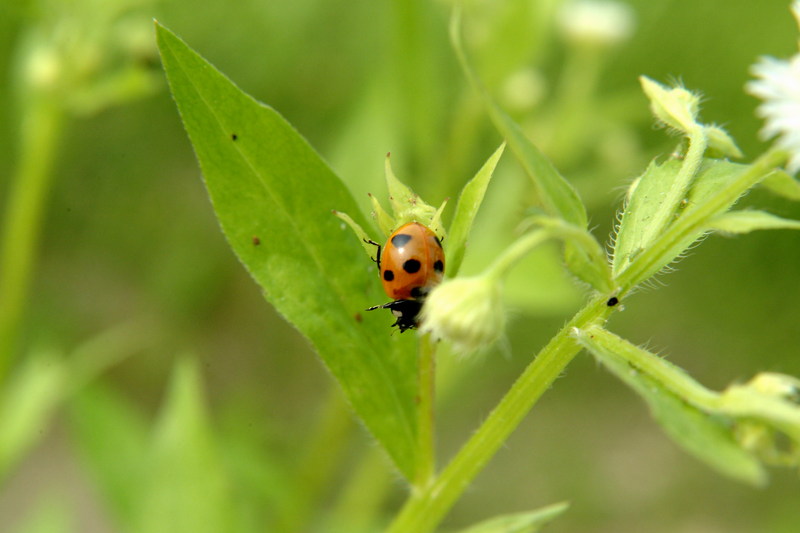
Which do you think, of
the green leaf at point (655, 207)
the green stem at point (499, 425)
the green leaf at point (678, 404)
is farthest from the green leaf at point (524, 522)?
the green leaf at point (655, 207)

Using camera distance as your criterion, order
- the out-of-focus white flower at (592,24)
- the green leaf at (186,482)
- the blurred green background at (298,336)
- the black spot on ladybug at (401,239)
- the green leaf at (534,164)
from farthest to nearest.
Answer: the blurred green background at (298,336) < the out-of-focus white flower at (592,24) < the green leaf at (186,482) < the black spot on ladybug at (401,239) < the green leaf at (534,164)

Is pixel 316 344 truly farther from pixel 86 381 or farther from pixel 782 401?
pixel 86 381

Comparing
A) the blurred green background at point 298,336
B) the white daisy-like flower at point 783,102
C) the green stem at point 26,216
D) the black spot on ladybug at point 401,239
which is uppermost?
the green stem at point 26,216

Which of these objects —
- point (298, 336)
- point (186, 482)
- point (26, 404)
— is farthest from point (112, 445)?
point (298, 336)

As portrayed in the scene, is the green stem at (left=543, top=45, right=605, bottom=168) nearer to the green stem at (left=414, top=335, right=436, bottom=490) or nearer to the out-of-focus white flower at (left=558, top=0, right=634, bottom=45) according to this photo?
the out-of-focus white flower at (left=558, top=0, right=634, bottom=45)

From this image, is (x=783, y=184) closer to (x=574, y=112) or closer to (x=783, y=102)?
(x=783, y=102)

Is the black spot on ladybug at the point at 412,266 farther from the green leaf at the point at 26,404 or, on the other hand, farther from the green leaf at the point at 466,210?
the green leaf at the point at 26,404
